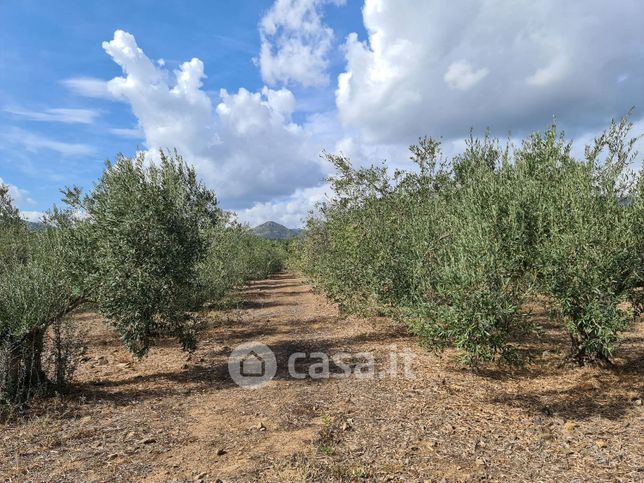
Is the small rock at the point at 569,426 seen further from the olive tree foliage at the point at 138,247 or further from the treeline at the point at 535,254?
the olive tree foliage at the point at 138,247

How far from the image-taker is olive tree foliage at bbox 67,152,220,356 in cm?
1023

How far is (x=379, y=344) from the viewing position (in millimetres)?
14805

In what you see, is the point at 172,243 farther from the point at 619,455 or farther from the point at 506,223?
the point at 619,455

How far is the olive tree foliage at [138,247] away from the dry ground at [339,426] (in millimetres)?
1741

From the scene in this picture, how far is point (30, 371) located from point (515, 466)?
9.19m

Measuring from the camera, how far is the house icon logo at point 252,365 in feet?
36.0

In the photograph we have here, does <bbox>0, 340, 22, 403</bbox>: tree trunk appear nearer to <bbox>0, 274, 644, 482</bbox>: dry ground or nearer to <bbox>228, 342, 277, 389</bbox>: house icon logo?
<bbox>0, 274, 644, 482</bbox>: dry ground

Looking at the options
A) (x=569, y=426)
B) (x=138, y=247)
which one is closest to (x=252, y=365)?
(x=138, y=247)

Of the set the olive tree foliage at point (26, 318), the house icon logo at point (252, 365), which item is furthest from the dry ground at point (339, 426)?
the olive tree foliage at point (26, 318)

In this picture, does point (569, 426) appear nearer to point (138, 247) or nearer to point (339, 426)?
point (339, 426)

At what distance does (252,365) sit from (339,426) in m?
5.12

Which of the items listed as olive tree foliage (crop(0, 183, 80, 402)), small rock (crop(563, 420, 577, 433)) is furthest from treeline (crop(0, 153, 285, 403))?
small rock (crop(563, 420, 577, 433))

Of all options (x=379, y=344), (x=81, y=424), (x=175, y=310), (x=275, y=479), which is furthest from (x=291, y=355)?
(x=275, y=479)

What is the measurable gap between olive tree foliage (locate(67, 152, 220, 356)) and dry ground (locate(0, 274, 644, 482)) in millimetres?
1741
